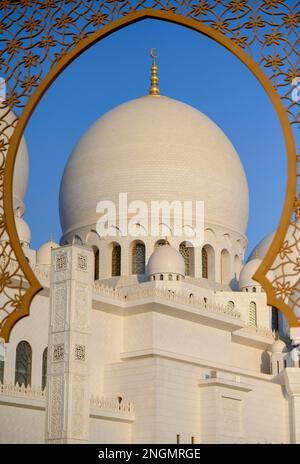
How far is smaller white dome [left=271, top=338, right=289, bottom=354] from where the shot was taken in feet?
87.7

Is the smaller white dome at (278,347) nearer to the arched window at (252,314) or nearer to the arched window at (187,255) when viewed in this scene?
the arched window at (252,314)

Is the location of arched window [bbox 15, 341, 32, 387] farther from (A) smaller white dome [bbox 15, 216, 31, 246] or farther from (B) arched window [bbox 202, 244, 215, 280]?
(B) arched window [bbox 202, 244, 215, 280]

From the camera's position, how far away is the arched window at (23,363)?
20.6 m

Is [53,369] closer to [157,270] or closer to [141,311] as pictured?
[141,311]

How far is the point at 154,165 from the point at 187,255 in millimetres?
3044

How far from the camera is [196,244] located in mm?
27859

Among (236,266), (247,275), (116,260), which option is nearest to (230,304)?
(247,275)

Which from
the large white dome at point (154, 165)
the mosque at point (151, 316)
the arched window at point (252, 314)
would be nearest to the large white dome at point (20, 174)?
the mosque at point (151, 316)

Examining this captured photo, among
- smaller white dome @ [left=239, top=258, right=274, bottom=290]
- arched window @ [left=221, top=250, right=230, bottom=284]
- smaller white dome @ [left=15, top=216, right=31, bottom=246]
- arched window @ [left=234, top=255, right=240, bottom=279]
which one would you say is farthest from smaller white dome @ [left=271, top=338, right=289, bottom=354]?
smaller white dome @ [left=15, top=216, right=31, bottom=246]

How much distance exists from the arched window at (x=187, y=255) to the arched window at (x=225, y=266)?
4.51ft

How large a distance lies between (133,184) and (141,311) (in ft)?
19.8

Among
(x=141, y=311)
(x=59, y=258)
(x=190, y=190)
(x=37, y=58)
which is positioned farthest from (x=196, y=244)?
(x=37, y=58)

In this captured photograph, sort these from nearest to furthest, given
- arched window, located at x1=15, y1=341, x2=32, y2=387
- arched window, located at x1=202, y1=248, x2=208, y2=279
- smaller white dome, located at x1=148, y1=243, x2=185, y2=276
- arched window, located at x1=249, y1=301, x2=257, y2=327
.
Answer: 1. arched window, located at x1=15, y1=341, x2=32, y2=387
2. smaller white dome, located at x1=148, y1=243, x2=185, y2=276
3. arched window, located at x1=249, y1=301, x2=257, y2=327
4. arched window, located at x1=202, y1=248, x2=208, y2=279

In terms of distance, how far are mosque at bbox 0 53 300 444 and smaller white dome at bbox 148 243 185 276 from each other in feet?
0.14
